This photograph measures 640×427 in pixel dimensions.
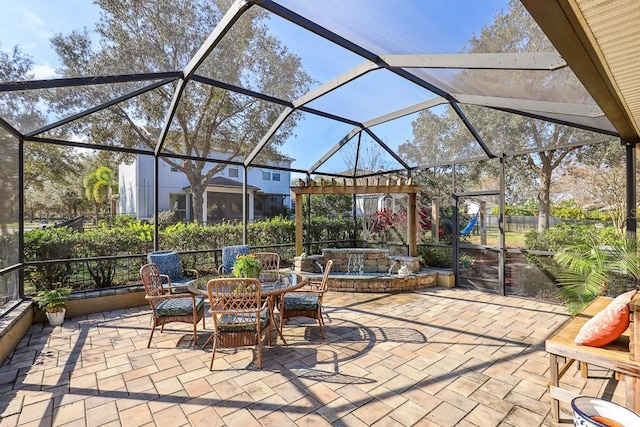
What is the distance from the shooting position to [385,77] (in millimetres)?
4312

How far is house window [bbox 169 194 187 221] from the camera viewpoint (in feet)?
43.3

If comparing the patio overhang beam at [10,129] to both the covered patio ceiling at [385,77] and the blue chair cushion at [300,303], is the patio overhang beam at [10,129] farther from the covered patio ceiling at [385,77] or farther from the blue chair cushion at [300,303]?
the blue chair cushion at [300,303]

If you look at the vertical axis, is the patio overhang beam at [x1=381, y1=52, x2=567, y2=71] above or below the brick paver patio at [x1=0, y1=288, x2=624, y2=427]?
above

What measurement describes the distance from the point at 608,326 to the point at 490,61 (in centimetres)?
235

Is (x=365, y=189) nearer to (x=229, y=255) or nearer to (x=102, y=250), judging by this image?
(x=229, y=255)

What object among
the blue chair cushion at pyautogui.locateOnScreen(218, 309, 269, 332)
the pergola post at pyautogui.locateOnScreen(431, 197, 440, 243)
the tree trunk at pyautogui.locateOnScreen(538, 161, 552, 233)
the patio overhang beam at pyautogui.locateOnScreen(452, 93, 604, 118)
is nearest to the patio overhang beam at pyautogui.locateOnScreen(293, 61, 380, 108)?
the patio overhang beam at pyautogui.locateOnScreen(452, 93, 604, 118)

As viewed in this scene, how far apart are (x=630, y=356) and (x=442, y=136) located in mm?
4910

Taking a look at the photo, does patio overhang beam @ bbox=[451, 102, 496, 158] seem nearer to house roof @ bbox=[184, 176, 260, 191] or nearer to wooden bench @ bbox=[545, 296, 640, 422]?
wooden bench @ bbox=[545, 296, 640, 422]

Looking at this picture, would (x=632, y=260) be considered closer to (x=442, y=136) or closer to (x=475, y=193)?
(x=475, y=193)

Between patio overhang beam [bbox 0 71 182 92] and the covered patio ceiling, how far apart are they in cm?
1

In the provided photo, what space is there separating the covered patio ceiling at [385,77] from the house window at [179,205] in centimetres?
745

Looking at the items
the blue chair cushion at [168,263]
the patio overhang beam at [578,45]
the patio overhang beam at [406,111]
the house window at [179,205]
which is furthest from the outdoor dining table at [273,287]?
the house window at [179,205]

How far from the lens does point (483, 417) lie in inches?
91.5

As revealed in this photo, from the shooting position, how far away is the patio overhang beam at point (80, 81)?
118 inches
